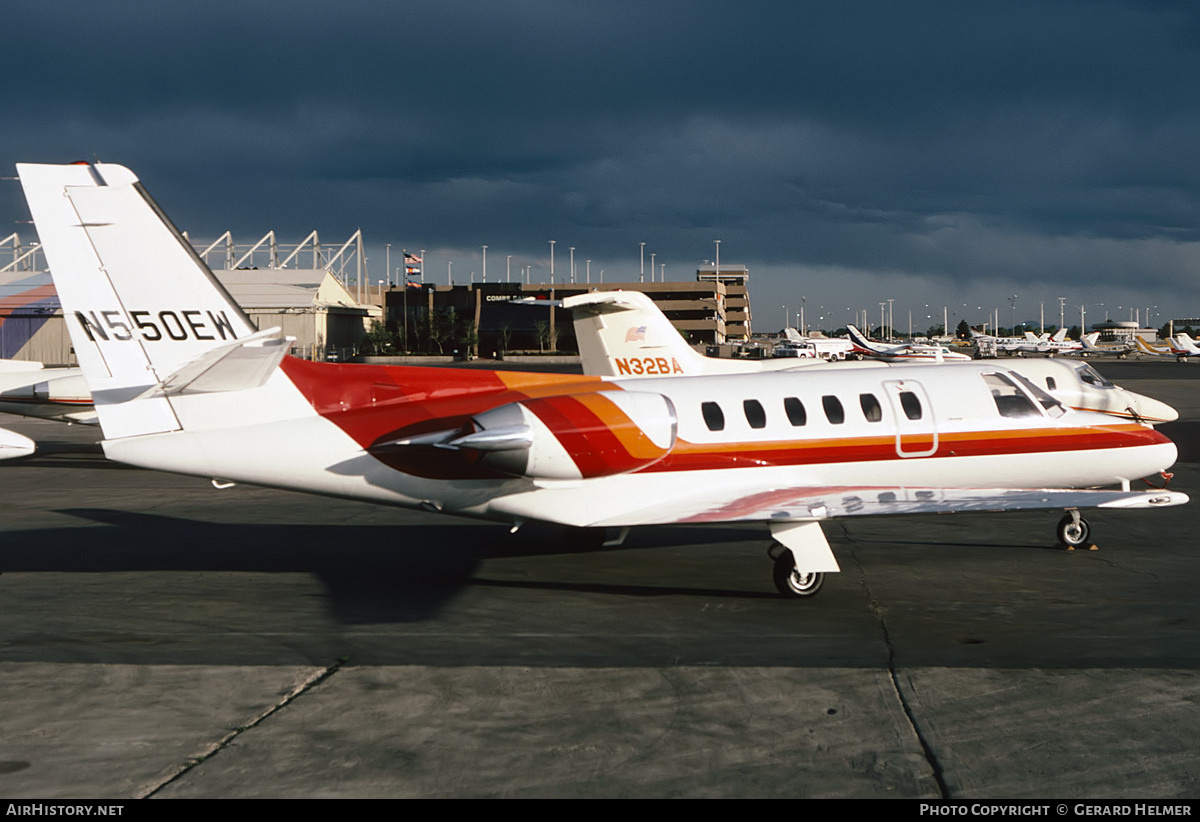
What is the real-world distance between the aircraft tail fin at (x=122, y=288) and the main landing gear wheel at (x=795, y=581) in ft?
20.7

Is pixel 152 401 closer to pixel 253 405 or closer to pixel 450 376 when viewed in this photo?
pixel 253 405

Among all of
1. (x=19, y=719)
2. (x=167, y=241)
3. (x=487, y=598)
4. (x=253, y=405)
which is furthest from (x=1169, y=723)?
(x=167, y=241)

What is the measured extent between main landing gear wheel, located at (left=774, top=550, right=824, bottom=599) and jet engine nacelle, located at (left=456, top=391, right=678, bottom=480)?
1.91 metres

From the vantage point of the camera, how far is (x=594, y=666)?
8.66 meters

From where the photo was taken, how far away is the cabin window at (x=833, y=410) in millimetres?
12523

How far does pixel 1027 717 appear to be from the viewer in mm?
7266

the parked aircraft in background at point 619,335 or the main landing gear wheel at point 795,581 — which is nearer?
the main landing gear wheel at point 795,581

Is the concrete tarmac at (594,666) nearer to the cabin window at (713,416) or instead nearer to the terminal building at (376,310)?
the cabin window at (713,416)

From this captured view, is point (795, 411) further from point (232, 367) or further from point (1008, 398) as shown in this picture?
point (232, 367)

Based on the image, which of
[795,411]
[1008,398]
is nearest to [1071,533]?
[1008,398]

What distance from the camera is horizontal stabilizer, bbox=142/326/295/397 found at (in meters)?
10.2

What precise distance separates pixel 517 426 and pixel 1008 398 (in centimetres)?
653

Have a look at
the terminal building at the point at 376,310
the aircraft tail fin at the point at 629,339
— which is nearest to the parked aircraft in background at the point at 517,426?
the aircraft tail fin at the point at 629,339

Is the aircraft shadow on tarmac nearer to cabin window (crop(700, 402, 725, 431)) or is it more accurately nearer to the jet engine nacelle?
the jet engine nacelle
